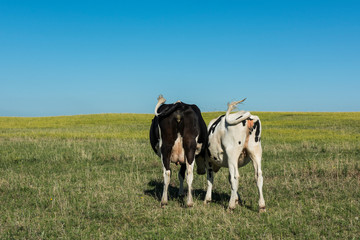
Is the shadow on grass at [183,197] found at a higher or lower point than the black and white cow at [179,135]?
lower

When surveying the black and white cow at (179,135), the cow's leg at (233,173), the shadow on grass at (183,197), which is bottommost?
the shadow on grass at (183,197)

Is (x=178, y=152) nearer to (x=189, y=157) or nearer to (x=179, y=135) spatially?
(x=189, y=157)

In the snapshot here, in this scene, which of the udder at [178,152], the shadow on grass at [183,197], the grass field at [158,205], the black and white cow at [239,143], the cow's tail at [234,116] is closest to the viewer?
the grass field at [158,205]

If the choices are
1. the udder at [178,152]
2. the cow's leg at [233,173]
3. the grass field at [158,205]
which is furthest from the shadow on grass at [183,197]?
the udder at [178,152]

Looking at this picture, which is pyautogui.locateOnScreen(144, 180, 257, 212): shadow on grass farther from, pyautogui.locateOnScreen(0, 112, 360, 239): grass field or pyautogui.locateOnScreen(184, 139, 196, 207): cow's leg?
pyautogui.locateOnScreen(184, 139, 196, 207): cow's leg

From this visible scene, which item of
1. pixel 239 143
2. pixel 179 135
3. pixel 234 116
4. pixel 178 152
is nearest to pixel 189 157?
pixel 178 152

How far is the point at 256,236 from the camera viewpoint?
595 cm

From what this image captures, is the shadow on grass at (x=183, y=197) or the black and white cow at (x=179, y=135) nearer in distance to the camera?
the black and white cow at (x=179, y=135)

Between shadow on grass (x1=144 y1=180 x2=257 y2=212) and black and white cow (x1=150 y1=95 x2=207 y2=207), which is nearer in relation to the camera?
black and white cow (x1=150 y1=95 x2=207 y2=207)

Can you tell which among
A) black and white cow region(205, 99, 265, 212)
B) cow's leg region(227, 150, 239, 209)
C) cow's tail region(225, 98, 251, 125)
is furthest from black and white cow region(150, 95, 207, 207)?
cow's leg region(227, 150, 239, 209)

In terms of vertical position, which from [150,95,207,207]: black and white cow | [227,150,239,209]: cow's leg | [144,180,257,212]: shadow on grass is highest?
[150,95,207,207]: black and white cow

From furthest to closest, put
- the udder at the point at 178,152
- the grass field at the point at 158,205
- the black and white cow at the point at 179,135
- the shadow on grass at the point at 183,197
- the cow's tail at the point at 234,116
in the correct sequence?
the shadow on grass at the point at 183,197 → the udder at the point at 178,152 → the black and white cow at the point at 179,135 → the cow's tail at the point at 234,116 → the grass field at the point at 158,205

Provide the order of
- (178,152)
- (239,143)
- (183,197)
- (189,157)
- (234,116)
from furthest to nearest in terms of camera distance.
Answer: (183,197) < (178,152) < (189,157) < (234,116) < (239,143)

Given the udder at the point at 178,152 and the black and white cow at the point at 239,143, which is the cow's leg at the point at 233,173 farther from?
the udder at the point at 178,152
